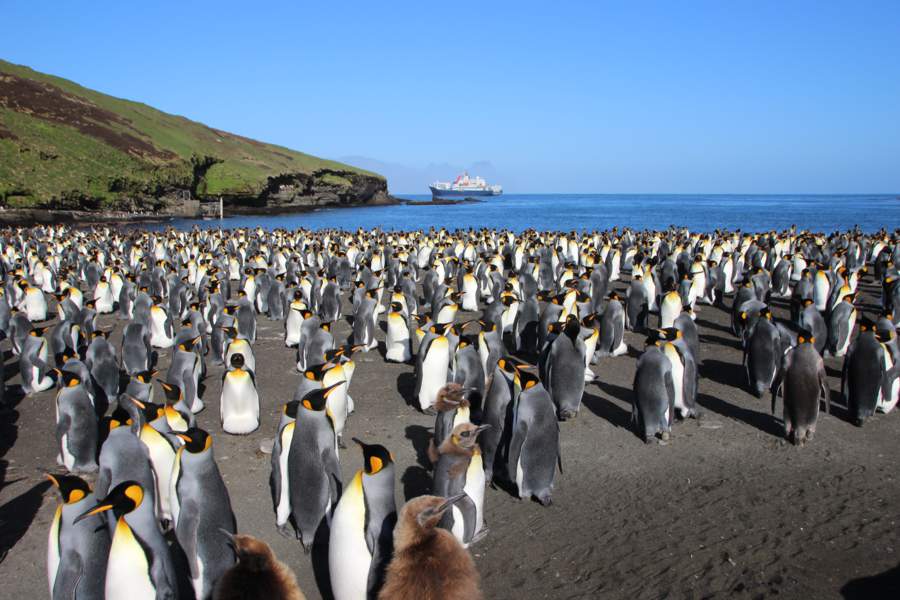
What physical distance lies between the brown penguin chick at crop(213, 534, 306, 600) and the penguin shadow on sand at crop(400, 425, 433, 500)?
2292mm

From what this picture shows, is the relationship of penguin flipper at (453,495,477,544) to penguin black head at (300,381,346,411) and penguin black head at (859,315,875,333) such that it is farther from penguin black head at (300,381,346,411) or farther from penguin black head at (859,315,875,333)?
penguin black head at (859,315,875,333)

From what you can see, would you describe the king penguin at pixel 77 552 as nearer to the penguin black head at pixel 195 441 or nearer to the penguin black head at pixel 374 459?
the penguin black head at pixel 195 441

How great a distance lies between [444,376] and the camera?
7.07 metres

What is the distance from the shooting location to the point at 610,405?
7.29 m

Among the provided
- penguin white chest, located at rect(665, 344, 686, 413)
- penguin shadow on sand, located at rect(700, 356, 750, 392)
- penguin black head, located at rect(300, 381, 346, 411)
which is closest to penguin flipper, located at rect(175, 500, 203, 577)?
penguin black head, located at rect(300, 381, 346, 411)

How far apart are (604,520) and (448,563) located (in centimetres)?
222

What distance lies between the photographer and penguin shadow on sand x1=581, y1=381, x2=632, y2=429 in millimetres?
6762

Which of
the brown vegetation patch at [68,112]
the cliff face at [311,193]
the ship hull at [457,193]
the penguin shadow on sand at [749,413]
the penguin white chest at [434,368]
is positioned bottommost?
the penguin shadow on sand at [749,413]

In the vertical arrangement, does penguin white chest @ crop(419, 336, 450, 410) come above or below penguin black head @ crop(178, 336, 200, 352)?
below

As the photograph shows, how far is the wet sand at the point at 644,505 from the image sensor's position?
3.69 m

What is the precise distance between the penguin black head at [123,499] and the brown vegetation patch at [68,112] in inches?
2578

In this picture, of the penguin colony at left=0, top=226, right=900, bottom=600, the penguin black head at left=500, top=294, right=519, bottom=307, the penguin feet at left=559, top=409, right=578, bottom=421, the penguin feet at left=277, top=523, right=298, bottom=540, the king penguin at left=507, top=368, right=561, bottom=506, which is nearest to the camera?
the penguin colony at left=0, top=226, right=900, bottom=600

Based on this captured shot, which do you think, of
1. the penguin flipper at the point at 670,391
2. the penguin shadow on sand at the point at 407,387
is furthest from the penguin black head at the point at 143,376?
the penguin flipper at the point at 670,391

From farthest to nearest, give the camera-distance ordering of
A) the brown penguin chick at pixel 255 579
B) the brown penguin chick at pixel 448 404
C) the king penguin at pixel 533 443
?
the brown penguin chick at pixel 448 404
the king penguin at pixel 533 443
the brown penguin chick at pixel 255 579
